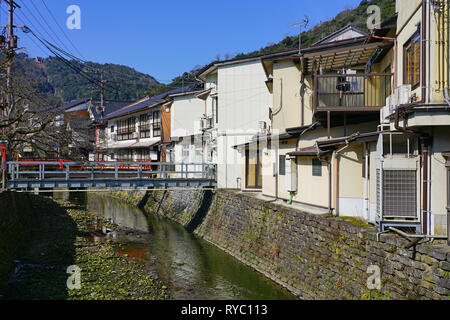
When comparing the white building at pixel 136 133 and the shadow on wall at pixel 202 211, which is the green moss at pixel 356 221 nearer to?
the shadow on wall at pixel 202 211

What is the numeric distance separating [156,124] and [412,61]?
33.1 meters

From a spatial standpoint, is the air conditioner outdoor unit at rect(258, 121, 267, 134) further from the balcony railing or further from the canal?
the canal

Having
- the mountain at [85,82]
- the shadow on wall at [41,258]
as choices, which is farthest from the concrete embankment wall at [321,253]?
the mountain at [85,82]

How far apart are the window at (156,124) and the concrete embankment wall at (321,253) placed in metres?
19.2

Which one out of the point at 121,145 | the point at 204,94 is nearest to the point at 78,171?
the point at 204,94

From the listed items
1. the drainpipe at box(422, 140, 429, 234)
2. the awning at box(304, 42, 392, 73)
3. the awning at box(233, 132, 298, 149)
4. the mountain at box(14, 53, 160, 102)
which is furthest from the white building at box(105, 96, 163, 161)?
the drainpipe at box(422, 140, 429, 234)

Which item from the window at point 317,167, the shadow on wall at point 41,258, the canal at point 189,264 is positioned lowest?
the canal at point 189,264

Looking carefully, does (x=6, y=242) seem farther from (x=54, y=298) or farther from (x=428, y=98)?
(x=428, y=98)

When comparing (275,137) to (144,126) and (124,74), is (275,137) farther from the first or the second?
(124,74)

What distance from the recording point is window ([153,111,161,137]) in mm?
40606

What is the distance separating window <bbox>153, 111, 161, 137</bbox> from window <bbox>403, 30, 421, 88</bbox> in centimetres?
3167

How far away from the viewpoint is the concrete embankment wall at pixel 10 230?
14.4 metres

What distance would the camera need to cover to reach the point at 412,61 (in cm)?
1090

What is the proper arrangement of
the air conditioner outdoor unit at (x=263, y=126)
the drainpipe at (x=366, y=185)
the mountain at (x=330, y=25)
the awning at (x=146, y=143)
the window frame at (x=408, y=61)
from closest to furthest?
the window frame at (x=408, y=61), the drainpipe at (x=366, y=185), the air conditioner outdoor unit at (x=263, y=126), the awning at (x=146, y=143), the mountain at (x=330, y=25)
